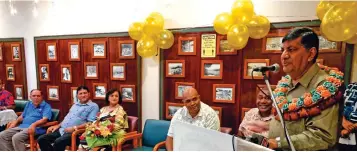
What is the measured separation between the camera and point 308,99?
4.25 feet

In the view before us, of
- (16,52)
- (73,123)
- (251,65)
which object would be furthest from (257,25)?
(16,52)

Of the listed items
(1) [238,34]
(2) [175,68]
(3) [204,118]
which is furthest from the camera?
(2) [175,68]

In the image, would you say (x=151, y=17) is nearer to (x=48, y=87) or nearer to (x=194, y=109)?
(x=194, y=109)

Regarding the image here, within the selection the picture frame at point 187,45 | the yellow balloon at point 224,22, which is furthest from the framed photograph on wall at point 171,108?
the yellow balloon at point 224,22

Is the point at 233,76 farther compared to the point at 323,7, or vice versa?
the point at 233,76

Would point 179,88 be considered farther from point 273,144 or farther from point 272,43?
point 273,144

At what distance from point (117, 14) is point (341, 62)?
287cm

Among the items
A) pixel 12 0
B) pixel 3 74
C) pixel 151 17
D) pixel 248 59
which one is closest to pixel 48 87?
pixel 3 74

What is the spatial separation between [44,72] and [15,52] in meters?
0.85

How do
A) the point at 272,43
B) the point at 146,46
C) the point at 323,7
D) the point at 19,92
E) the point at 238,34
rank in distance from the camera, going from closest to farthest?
the point at 323,7 → the point at 238,34 → the point at 272,43 → the point at 146,46 → the point at 19,92

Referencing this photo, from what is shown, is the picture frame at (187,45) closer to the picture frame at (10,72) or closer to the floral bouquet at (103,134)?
the floral bouquet at (103,134)

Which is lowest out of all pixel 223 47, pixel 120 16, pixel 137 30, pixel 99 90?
pixel 99 90

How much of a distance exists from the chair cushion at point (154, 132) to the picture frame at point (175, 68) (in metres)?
0.65

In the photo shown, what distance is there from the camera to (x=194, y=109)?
249 centimetres
